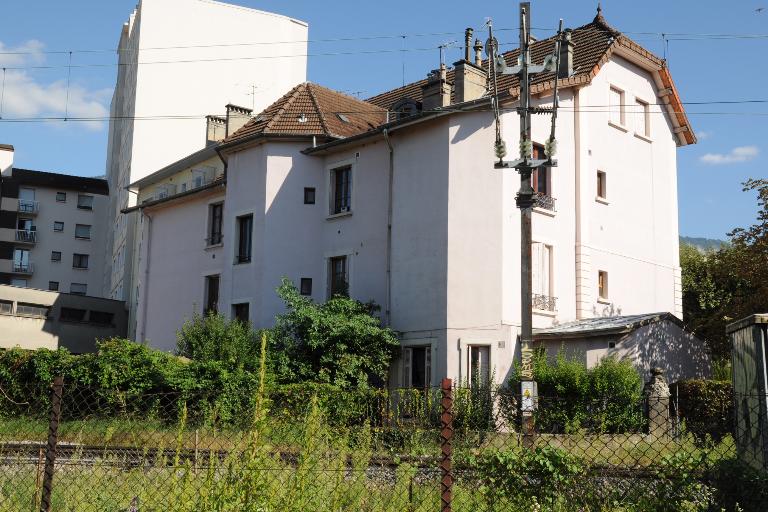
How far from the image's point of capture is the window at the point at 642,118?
3303 cm

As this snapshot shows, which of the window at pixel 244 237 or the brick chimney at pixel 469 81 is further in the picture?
the window at pixel 244 237

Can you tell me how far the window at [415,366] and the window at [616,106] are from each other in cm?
1047

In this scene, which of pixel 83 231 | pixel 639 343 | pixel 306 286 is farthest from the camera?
pixel 83 231

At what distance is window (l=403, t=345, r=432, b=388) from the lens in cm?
2812

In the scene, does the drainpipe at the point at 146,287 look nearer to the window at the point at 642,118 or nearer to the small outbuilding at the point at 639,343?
the small outbuilding at the point at 639,343

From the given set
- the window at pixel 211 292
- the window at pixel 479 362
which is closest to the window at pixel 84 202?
the window at pixel 211 292

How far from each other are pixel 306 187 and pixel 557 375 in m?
12.3

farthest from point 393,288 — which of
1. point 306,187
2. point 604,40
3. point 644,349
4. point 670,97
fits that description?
point 670,97

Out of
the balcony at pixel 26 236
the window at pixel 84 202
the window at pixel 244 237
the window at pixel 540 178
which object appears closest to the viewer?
the window at pixel 540 178

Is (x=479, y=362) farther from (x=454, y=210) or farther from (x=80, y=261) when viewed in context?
(x=80, y=261)

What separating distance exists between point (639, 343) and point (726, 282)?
17400mm

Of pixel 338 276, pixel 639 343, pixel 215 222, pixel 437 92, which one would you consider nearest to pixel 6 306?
pixel 215 222

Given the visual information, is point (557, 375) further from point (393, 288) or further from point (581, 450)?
point (581, 450)

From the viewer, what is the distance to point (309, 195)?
32875 millimetres
